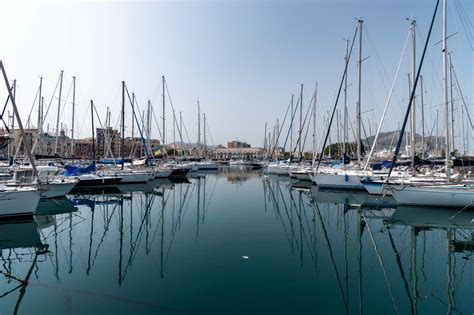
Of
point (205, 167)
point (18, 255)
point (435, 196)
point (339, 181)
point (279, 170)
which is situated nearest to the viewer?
point (18, 255)

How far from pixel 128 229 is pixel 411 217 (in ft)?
52.5

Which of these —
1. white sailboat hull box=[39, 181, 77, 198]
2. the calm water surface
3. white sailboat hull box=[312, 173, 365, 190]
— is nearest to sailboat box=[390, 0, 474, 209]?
the calm water surface

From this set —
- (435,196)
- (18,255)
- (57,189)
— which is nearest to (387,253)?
(435,196)

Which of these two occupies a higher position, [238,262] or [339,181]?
[339,181]

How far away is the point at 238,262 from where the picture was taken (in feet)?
33.7

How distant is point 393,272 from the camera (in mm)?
9445

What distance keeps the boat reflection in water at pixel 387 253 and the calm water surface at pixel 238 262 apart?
0.16 feet

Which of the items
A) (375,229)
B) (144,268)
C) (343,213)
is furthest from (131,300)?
(343,213)

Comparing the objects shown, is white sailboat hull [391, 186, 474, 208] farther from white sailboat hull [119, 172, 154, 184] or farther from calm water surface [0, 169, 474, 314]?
white sailboat hull [119, 172, 154, 184]

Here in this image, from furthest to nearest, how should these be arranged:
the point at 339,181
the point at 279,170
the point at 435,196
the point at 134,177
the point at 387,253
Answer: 1. the point at 279,170
2. the point at 134,177
3. the point at 339,181
4. the point at 435,196
5. the point at 387,253

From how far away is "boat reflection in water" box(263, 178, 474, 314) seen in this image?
770 centimetres

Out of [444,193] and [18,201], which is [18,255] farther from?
[444,193]

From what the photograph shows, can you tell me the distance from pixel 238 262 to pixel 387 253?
5.81m

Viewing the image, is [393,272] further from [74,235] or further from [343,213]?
[74,235]
